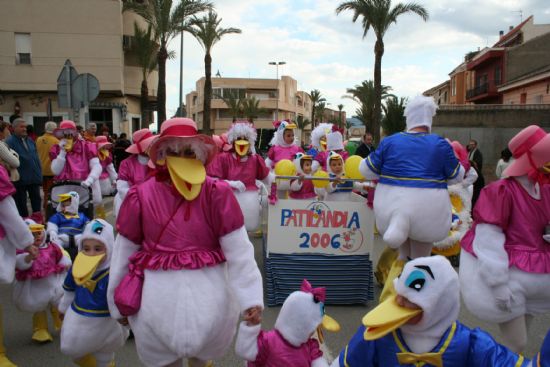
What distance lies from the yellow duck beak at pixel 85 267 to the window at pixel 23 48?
25.3m

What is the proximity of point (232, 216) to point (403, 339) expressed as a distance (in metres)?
1.06

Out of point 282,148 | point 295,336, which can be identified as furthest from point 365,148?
point 295,336

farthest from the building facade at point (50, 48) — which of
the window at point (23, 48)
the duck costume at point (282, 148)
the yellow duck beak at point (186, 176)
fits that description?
the yellow duck beak at point (186, 176)

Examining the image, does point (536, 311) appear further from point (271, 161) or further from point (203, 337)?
point (271, 161)

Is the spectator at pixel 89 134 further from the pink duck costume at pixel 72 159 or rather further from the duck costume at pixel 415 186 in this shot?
the duck costume at pixel 415 186

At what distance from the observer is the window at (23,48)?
25.3 m

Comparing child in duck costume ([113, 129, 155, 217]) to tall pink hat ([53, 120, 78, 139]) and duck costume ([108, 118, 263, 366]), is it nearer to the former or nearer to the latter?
tall pink hat ([53, 120, 78, 139])

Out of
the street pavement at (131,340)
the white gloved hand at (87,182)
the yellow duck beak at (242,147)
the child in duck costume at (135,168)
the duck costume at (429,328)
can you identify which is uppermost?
the yellow duck beak at (242,147)

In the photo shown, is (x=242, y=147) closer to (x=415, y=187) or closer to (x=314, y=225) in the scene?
(x=314, y=225)

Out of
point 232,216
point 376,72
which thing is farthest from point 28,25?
point 232,216

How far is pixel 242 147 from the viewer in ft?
22.5

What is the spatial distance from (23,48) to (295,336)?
2696 cm

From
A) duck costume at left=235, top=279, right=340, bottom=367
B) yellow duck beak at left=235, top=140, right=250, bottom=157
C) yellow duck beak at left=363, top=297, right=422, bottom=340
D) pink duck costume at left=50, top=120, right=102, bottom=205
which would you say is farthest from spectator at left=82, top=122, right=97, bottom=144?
yellow duck beak at left=363, top=297, right=422, bottom=340

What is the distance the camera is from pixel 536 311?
349 cm
